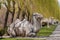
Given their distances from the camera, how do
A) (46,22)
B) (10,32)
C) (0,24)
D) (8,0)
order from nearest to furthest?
(10,32), (0,24), (8,0), (46,22)

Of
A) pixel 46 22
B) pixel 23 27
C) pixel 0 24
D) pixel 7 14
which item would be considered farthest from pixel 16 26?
pixel 46 22

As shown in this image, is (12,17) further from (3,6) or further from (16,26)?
(16,26)

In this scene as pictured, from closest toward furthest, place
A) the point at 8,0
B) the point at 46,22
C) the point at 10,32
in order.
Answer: the point at 10,32, the point at 8,0, the point at 46,22

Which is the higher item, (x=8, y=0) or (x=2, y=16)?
(x=8, y=0)

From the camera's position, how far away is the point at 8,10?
13.0 meters

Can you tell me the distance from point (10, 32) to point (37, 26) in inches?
65.1

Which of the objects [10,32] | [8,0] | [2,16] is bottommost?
[10,32]

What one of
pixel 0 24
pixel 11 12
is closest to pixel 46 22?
pixel 11 12

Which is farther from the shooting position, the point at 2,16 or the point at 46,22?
the point at 46,22

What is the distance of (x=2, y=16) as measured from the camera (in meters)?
12.2

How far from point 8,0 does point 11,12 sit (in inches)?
32.0

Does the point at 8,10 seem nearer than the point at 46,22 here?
Yes

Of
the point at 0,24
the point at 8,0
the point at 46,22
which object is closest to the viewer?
the point at 0,24

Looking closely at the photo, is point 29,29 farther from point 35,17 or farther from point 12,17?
point 12,17
